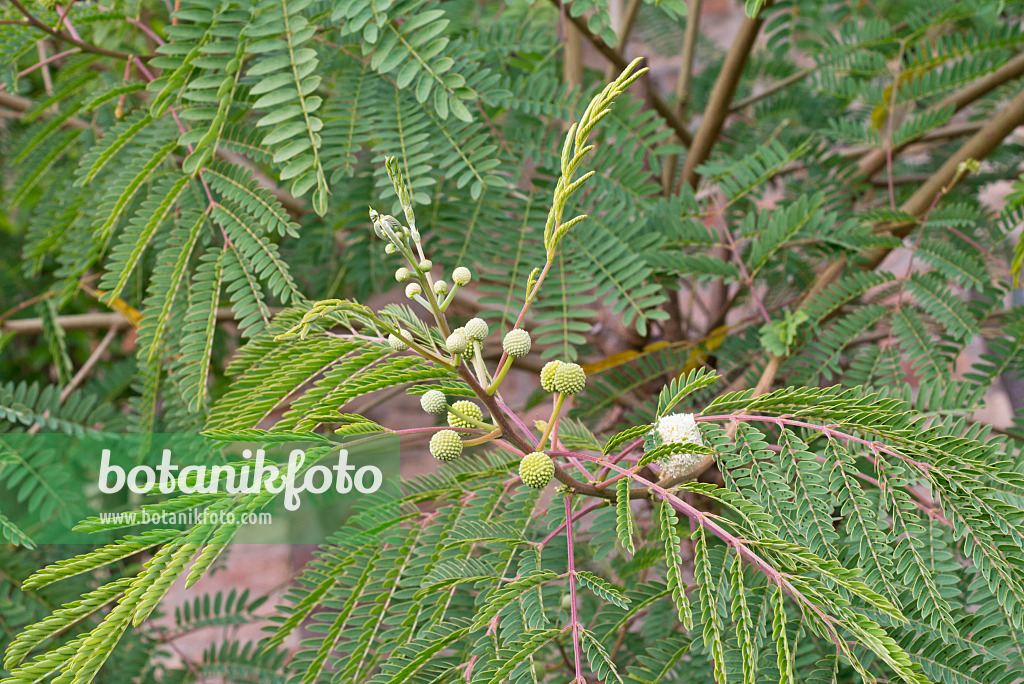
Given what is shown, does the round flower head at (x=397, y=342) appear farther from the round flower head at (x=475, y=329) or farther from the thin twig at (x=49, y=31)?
the thin twig at (x=49, y=31)

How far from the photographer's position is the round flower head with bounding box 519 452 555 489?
0.42 metres

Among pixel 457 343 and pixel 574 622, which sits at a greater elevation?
pixel 457 343

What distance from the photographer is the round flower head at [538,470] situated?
42 cm

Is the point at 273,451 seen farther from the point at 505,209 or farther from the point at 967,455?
the point at 967,455

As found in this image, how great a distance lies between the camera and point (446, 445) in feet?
1.41

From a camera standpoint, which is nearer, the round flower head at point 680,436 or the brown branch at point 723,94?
the round flower head at point 680,436

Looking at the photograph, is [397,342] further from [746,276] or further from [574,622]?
[746,276]

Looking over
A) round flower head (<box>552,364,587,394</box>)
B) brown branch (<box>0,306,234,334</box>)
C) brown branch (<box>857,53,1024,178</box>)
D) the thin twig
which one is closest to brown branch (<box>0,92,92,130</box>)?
brown branch (<box>0,306,234,334</box>)

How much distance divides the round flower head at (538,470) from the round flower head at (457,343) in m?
0.09

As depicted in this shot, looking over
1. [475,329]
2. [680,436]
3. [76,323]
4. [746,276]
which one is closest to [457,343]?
[475,329]

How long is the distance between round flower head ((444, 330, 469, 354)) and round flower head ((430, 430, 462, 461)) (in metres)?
0.07

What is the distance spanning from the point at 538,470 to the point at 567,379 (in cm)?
6

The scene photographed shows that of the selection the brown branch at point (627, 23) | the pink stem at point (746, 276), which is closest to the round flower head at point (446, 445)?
the pink stem at point (746, 276)

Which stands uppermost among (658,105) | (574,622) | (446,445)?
(658,105)
